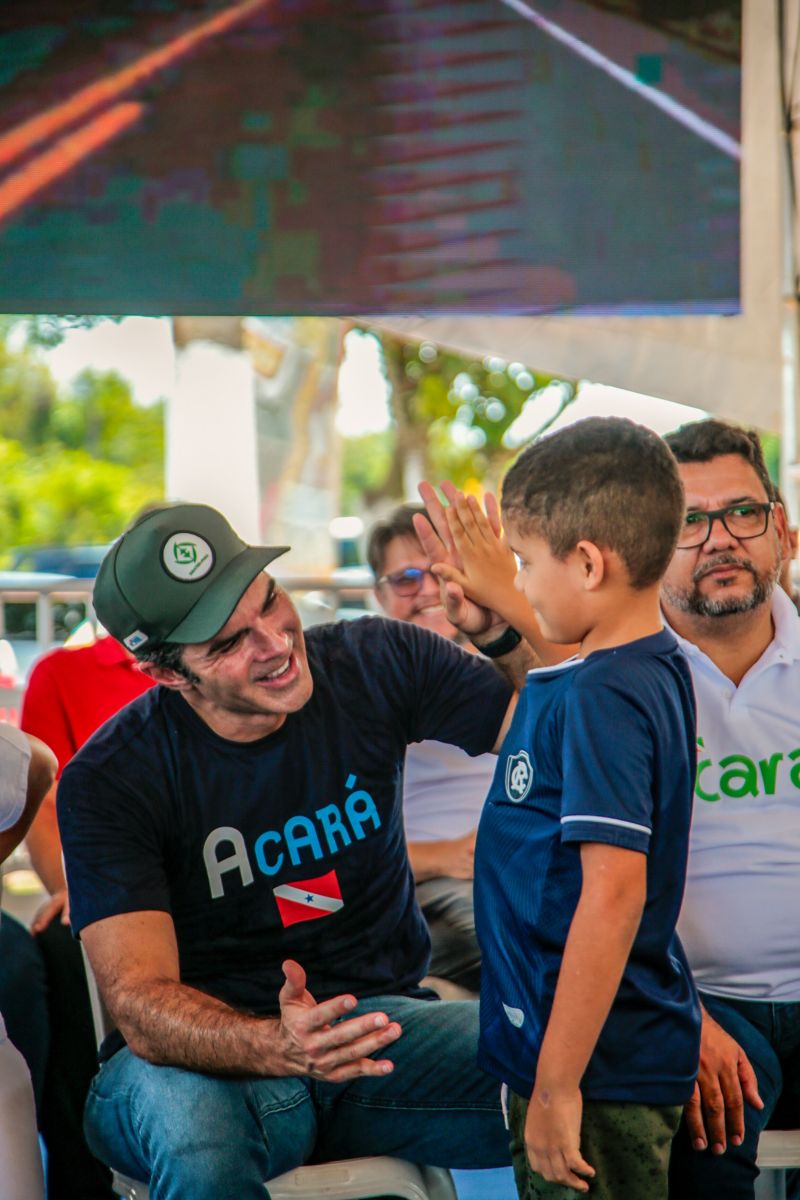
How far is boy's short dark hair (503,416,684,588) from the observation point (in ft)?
4.45

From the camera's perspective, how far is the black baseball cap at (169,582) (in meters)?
1.68

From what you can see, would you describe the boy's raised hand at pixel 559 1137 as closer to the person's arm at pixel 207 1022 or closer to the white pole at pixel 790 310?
the person's arm at pixel 207 1022

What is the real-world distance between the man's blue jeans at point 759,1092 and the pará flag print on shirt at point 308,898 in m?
0.56

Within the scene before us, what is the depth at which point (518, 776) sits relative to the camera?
4.70 ft

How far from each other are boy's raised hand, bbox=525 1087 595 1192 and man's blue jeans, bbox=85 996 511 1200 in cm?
35

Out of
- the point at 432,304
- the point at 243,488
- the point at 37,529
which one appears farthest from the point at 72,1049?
the point at 37,529

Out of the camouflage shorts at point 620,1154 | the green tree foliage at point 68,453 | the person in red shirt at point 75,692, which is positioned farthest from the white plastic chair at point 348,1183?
the green tree foliage at point 68,453

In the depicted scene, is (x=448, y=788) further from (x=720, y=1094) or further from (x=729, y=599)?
(x=720, y=1094)

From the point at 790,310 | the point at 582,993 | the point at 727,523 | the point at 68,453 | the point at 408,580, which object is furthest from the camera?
the point at 68,453

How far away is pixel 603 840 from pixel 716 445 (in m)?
0.92

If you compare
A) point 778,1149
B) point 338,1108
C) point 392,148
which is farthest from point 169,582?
point 392,148

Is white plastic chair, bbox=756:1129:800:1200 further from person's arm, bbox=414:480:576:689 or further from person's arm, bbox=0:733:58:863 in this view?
person's arm, bbox=0:733:58:863

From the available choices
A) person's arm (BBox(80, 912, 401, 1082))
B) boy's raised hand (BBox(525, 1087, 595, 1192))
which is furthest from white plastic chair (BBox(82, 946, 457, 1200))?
boy's raised hand (BBox(525, 1087, 595, 1192))

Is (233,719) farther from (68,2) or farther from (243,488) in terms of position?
(243,488)
